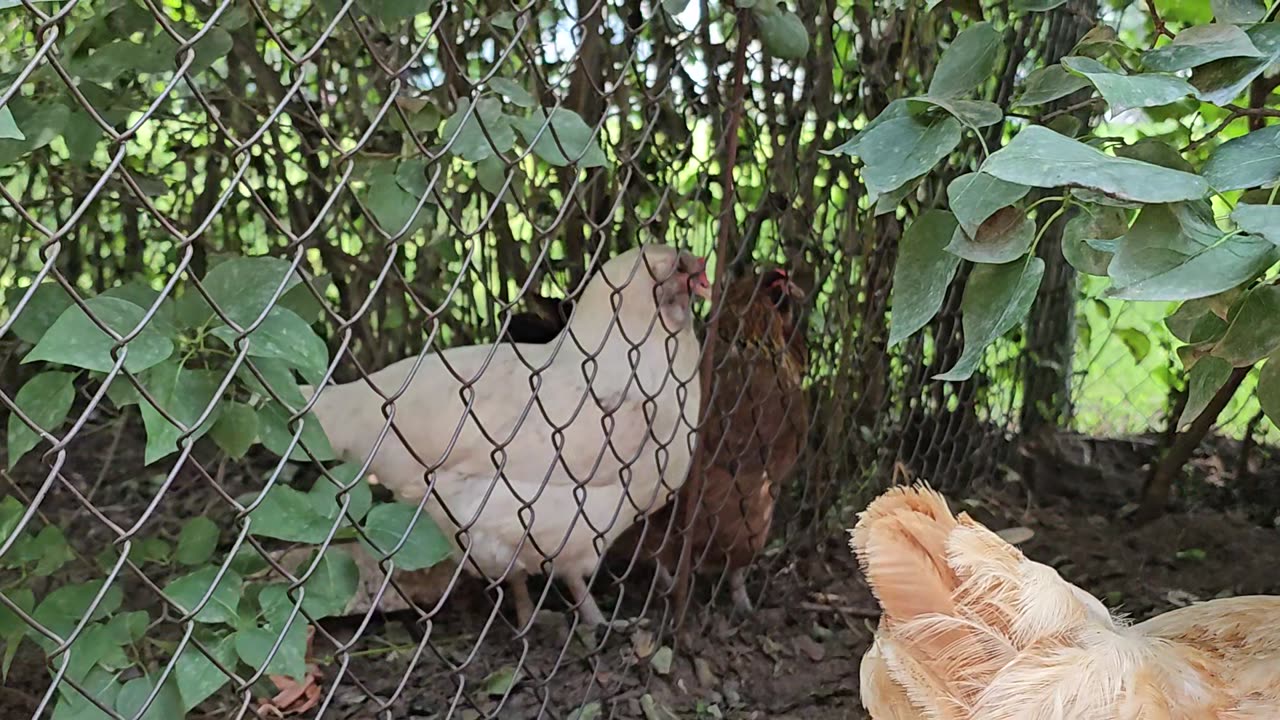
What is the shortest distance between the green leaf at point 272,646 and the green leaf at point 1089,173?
1.03 metres

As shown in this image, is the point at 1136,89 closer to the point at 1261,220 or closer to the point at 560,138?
the point at 1261,220

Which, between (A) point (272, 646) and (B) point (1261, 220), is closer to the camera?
(B) point (1261, 220)

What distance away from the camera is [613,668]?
2043 millimetres

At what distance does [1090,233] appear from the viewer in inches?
36.4

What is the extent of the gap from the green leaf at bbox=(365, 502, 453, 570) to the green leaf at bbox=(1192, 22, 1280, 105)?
41.8 inches

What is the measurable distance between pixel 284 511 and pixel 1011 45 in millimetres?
2283

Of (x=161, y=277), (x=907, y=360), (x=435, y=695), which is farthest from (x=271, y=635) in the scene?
(x=907, y=360)

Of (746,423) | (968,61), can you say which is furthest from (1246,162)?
(746,423)

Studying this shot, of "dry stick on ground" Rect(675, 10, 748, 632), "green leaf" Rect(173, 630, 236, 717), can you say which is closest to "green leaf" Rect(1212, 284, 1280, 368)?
"dry stick on ground" Rect(675, 10, 748, 632)

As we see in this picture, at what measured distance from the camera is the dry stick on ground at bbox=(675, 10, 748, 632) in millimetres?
1753

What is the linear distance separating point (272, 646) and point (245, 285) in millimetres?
469

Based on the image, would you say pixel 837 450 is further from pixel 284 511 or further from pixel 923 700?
pixel 284 511

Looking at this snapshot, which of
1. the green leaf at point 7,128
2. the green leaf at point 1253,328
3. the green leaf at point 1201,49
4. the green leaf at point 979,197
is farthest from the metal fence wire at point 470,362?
the green leaf at point 1253,328

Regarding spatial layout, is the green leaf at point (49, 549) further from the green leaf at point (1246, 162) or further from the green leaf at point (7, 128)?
the green leaf at point (1246, 162)
